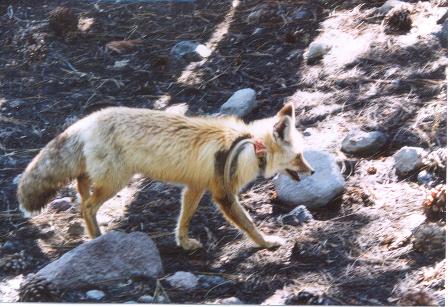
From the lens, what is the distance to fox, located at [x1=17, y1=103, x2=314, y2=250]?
2945 mm

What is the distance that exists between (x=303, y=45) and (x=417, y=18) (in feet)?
1.55

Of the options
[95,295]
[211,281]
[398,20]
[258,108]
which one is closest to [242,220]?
[211,281]

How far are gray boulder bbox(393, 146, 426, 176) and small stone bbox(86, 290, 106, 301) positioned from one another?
1208 millimetres

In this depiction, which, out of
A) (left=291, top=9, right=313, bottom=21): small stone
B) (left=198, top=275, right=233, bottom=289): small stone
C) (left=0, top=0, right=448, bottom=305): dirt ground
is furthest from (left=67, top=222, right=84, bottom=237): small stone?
(left=291, top=9, right=313, bottom=21): small stone

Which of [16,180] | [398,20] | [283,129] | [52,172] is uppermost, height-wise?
[398,20]

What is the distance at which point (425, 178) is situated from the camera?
2885mm

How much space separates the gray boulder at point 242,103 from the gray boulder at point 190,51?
0.23 m

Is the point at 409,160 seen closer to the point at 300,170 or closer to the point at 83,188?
the point at 300,170

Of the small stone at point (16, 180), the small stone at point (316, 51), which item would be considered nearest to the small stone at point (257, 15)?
the small stone at point (316, 51)

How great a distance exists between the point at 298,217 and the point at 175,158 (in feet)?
1.74

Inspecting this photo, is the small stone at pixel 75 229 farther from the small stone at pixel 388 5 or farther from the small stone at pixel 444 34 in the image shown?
the small stone at pixel 444 34

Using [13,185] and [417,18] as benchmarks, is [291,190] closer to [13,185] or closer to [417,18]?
[417,18]

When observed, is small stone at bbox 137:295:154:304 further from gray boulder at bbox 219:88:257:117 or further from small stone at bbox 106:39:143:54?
small stone at bbox 106:39:143:54

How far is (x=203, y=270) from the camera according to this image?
2908 millimetres
